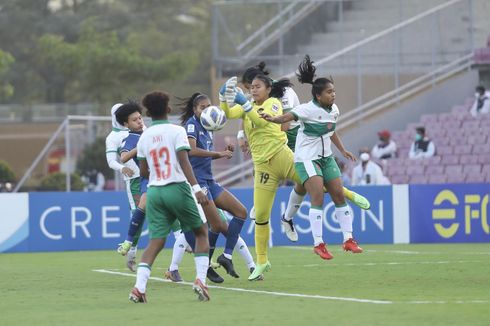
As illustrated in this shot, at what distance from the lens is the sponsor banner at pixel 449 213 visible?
88.9 feet

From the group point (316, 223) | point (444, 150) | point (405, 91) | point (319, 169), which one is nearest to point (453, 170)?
point (444, 150)

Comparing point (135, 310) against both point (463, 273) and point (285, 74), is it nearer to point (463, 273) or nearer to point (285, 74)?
point (463, 273)

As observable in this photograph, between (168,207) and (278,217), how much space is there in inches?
531

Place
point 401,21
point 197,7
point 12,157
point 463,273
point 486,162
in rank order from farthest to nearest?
point 197,7, point 12,157, point 401,21, point 486,162, point 463,273

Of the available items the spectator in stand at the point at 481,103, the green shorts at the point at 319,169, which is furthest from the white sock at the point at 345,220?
the spectator in stand at the point at 481,103

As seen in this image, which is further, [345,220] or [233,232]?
[345,220]

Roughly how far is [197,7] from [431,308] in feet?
260

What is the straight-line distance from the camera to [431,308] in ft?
43.0

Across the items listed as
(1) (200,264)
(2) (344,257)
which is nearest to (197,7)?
(2) (344,257)

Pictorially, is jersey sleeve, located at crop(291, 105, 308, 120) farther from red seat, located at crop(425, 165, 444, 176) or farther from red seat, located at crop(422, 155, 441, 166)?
red seat, located at crop(422, 155, 441, 166)

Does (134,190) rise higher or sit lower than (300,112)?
lower

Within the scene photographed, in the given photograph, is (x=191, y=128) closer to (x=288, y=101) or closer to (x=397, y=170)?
(x=288, y=101)

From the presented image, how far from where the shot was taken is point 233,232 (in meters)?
17.2

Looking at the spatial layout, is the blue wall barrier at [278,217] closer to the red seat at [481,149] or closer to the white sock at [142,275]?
the red seat at [481,149]
